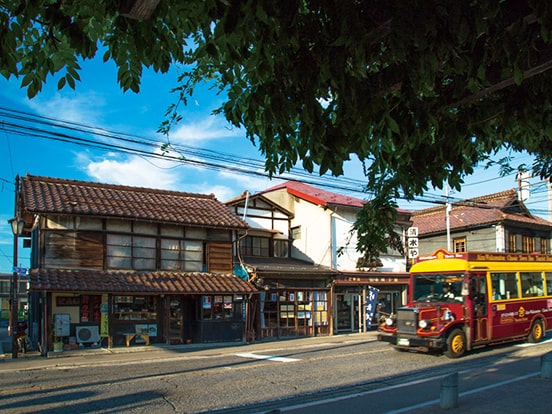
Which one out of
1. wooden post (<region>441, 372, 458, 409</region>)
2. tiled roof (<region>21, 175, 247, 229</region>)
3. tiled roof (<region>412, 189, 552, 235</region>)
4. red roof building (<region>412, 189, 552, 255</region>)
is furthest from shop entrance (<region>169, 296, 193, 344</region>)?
tiled roof (<region>412, 189, 552, 235</region>)

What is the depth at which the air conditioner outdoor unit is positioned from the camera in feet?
63.2

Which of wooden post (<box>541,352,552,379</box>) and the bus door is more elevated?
the bus door

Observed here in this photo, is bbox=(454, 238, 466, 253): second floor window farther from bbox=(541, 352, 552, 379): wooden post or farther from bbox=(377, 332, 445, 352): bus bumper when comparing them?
bbox=(541, 352, 552, 379): wooden post

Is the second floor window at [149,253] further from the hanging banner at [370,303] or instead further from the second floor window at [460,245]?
the second floor window at [460,245]

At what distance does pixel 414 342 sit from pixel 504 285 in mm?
3942

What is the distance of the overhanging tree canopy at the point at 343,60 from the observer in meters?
3.97

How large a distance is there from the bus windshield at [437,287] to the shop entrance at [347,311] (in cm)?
1076

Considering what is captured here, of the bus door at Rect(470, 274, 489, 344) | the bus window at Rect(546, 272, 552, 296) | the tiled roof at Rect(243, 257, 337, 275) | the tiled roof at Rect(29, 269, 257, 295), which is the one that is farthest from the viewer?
the tiled roof at Rect(243, 257, 337, 275)

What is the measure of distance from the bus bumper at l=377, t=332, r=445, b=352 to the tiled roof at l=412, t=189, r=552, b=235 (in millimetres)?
17627

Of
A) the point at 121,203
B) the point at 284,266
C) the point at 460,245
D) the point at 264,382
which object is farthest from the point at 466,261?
the point at 460,245

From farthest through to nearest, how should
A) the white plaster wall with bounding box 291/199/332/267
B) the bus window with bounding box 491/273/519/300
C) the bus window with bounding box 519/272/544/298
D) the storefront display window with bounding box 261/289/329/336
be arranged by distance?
the white plaster wall with bounding box 291/199/332/267 < the storefront display window with bounding box 261/289/329/336 < the bus window with bounding box 519/272/544/298 < the bus window with bounding box 491/273/519/300

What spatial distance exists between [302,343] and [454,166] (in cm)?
1726

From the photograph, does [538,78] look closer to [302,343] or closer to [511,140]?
[511,140]

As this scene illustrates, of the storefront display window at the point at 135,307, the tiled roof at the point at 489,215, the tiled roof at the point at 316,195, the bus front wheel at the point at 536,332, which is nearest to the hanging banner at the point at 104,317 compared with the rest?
the storefront display window at the point at 135,307
